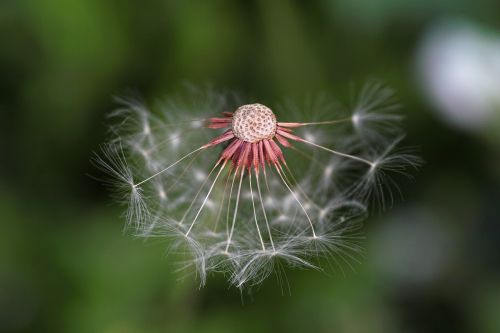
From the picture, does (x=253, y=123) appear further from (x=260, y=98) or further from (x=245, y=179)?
(x=260, y=98)

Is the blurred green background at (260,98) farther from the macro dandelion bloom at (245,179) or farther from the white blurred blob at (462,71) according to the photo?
the macro dandelion bloom at (245,179)

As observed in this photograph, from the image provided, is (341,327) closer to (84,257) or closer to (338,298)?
(338,298)

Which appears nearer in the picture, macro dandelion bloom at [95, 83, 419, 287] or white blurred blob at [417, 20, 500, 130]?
macro dandelion bloom at [95, 83, 419, 287]

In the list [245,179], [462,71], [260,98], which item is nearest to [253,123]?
[245,179]

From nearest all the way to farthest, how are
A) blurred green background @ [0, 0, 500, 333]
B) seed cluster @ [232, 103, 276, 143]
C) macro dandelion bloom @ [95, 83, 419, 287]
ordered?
seed cluster @ [232, 103, 276, 143] → macro dandelion bloom @ [95, 83, 419, 287] → blurred green background @ [0, 0, 500, 333]

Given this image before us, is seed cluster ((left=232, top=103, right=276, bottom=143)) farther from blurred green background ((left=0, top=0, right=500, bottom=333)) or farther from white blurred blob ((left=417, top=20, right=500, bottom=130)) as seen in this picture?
white blurred blob ((left=417, top=20, right=500, bottom=130))

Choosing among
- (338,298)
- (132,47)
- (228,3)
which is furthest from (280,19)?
(338,298)

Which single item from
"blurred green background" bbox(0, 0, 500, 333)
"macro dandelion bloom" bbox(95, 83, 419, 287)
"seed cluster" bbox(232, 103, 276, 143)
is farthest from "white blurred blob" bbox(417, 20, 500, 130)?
"seed cluster" bbox(232, 103, 276, 143)

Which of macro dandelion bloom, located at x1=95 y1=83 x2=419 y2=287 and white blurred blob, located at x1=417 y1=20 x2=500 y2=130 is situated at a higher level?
white blurred blob, located at x1=417 y1=20 x2=500 y2=130
